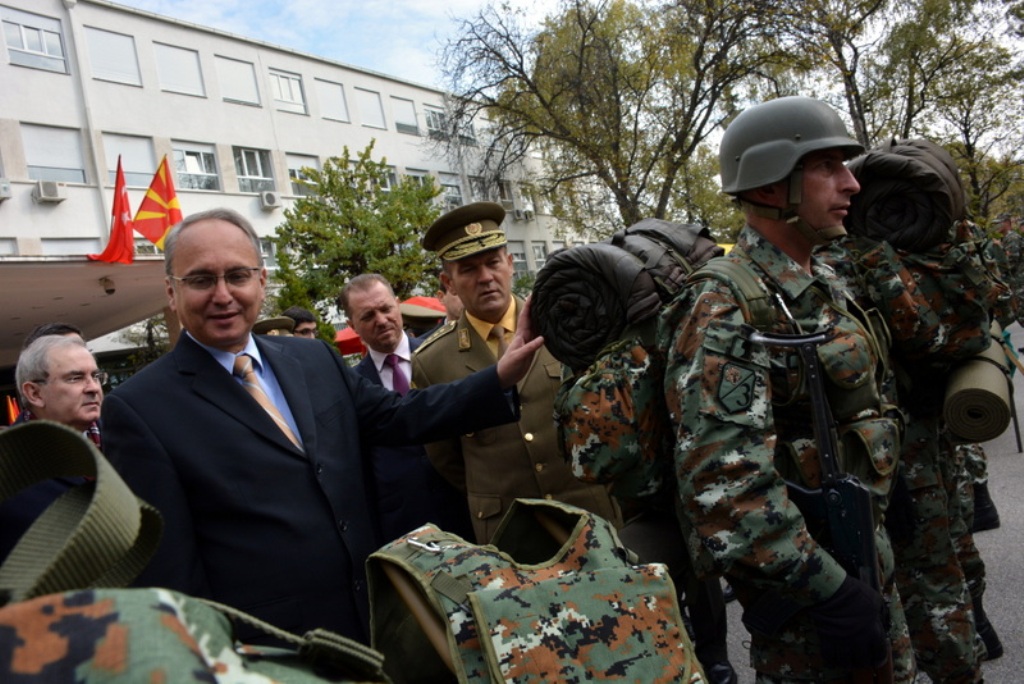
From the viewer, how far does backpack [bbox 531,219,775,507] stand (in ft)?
7.45

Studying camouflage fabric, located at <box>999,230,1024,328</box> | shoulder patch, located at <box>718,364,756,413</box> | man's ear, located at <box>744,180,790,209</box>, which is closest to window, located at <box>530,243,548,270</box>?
camouflage fabric, located at <box>999,230,1024,328</box>

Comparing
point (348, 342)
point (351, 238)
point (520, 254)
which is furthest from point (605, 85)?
point (520, 254)

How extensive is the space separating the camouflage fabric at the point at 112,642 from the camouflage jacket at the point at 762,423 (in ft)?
4.79

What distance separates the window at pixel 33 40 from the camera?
72.1 ft

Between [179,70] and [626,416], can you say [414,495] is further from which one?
[179,70]

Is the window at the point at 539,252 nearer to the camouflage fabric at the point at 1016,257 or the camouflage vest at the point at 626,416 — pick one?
the camouflage fabric at the point at 1016,257

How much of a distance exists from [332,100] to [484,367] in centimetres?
3056

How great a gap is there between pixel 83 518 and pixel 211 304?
1500mm

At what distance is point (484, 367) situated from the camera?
11.1 ft

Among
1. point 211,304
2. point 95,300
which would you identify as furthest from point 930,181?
point 95,300

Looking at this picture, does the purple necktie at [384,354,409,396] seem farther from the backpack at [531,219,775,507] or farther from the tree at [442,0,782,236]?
the tree at [442,0,782,236]

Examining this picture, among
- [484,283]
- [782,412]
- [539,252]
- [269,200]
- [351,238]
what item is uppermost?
[269,200]

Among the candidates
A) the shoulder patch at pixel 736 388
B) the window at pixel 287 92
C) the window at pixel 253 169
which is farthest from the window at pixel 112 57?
the shoulder patch at pixel 736 388

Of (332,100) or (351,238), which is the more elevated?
(332,100)
